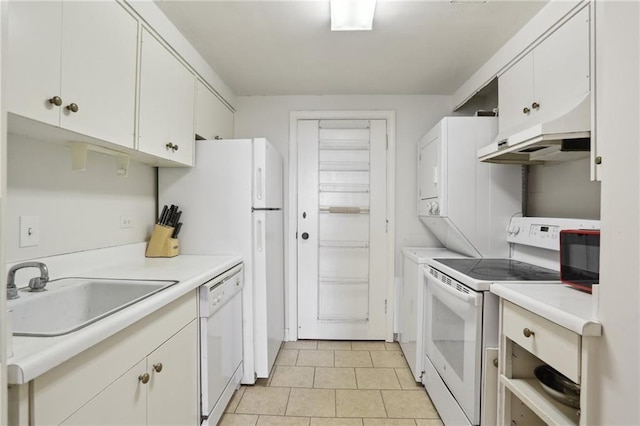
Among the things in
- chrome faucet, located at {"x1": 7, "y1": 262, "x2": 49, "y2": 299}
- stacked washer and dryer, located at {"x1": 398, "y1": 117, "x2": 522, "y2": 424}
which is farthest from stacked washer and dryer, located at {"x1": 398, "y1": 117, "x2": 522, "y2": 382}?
chrome faucet, located at {"x1": 7, "y1": 262, "x2": 49, "y2": 299}

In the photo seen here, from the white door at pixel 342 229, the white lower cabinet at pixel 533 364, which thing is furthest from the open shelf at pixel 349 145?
the white lower cabinet at pixel 533 364

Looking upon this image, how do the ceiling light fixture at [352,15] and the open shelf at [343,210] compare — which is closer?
the ceiling light fixture at [352,15]

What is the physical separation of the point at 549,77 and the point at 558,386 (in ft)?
4.71

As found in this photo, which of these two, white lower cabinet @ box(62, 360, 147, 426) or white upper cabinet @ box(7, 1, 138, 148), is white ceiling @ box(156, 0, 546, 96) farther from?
white lower cabinet @ box(62, 360, 147, 426)

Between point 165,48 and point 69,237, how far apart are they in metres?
1.12

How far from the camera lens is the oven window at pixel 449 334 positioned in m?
1.65

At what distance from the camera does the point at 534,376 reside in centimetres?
133

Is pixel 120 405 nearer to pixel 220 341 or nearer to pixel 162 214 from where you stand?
pixel 220 341

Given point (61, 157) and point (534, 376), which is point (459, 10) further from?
point (61, 157)

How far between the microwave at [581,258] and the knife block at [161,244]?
2140mm

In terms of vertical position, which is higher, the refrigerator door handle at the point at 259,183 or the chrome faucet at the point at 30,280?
the refrigerator door handle at the point at 259,183

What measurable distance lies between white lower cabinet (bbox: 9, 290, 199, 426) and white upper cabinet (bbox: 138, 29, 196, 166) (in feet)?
2.79

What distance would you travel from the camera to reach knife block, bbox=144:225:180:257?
6.71 ft

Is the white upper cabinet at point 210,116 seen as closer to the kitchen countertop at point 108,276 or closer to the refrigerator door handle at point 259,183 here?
the refrigerator door handle at point 259,183
